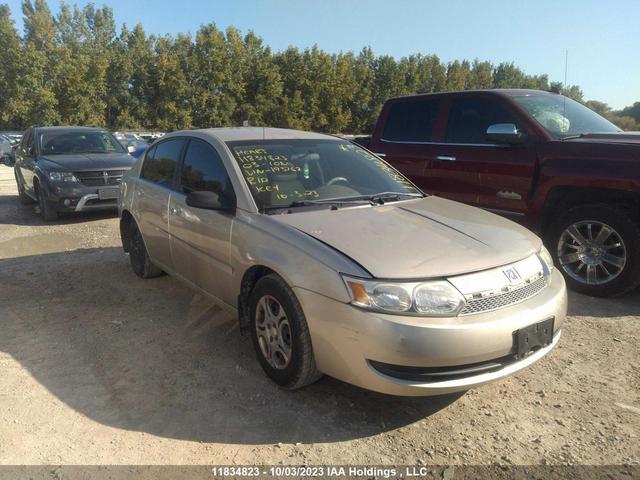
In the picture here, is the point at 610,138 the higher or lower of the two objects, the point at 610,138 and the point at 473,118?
the lower

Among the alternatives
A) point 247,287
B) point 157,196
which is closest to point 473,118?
point 157,196

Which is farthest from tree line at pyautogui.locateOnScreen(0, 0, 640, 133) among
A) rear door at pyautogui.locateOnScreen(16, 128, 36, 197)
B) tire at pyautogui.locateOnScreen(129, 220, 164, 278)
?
tire at pyautogui.locateOnScreen(129, 220, 164, 278)

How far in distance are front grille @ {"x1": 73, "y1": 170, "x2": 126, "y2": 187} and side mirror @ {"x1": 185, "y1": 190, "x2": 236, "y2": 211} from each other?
18.6ft

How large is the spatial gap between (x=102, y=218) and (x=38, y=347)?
546cm

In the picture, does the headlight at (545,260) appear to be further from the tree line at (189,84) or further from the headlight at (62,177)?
the tree line at (189,84)

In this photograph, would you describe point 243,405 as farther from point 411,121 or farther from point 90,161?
point 90,161

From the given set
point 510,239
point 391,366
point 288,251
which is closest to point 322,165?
point 288,251

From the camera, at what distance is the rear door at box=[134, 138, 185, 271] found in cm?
439

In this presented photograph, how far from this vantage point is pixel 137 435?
106 inches

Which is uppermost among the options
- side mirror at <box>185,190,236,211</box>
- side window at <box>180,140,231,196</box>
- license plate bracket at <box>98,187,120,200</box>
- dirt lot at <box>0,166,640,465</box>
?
side window at <box>180,140,231,196</box>

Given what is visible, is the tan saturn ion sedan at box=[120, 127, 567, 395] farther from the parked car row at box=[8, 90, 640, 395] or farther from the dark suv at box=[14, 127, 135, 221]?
the dark suv at box=[14, 127, 135, 221]

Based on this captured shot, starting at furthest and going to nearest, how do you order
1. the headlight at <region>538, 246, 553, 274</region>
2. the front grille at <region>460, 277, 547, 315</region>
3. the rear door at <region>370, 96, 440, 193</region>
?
the rear door at <region>370, 96, 440, 193</region> → the headlight at <region>538, 246, 553, 274</region> → the front grille at <region>460, 277, 547, 315</region>

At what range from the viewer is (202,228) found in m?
3.75

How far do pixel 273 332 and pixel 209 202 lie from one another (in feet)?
3.24
